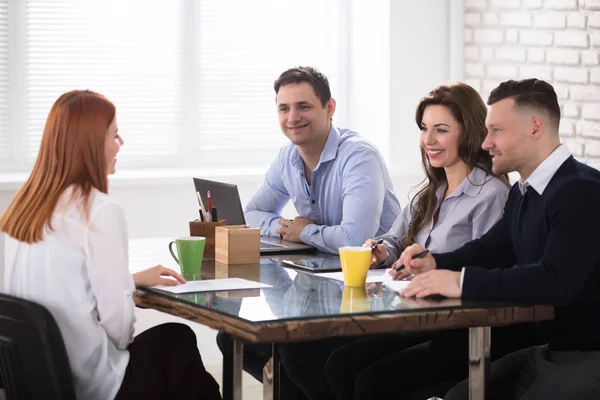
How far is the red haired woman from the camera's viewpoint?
219cm

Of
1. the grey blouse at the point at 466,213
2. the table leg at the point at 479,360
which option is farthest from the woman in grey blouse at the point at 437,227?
the table leg at the point at 479,360

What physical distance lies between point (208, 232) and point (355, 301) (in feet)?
2.94

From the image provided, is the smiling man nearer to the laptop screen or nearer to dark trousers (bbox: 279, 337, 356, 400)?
dark trousers (bbox: 279, 337, 356, 400)

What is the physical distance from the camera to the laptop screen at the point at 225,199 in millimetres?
3123

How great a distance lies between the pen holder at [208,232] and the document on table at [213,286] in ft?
1.52

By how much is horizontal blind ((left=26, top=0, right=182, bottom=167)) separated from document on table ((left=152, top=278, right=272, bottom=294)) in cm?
279

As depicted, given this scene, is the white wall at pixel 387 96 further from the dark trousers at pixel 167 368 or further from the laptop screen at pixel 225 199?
the dark trousers at pixel 167 368

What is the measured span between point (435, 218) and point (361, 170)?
52cm

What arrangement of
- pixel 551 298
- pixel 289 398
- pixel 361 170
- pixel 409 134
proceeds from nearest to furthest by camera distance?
pixel 551 298 → pixel 289 398 → pixel 361 170 → pixel 409 134

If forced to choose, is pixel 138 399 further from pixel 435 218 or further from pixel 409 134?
pixel 409 134

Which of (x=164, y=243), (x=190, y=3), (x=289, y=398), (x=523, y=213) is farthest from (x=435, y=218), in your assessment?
Result: (x=190, y=3)

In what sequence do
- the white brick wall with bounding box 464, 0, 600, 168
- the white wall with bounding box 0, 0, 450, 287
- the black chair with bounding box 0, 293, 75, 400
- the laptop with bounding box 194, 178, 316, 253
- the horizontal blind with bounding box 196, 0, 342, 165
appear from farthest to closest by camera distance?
the horizontal blind with bounding box 196, 0, 342, 165 → the white wall with bounding box 0, 0, 450, 287 → the white brick wall with bounding box 464, 0, 600, 168 → the laptop with bounding box 194, 178, 316, 253 → the black chair with bounding box 0, 293, 75, 400

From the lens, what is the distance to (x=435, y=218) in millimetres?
2939

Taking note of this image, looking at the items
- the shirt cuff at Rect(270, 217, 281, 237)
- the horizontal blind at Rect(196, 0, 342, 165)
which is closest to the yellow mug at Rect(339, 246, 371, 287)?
the shirt cuff at Rect(270, 217, 281, 237)
